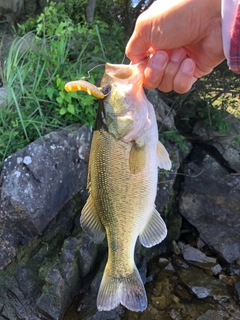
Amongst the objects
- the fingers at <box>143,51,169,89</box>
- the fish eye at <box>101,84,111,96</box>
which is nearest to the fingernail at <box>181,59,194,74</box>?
the fingers at <box>143,51,169,89</box>

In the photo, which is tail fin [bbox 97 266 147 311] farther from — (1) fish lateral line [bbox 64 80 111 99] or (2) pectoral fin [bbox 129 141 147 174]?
(1) fish lateral line [bbox 64 80 111 99]

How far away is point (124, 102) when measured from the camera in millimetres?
2053

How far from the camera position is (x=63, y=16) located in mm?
4707

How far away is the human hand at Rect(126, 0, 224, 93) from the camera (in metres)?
1.97

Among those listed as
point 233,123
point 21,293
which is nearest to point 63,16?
point 233,123

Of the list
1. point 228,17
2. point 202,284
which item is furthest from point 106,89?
point 202,284

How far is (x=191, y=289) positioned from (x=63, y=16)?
3866 millimetres

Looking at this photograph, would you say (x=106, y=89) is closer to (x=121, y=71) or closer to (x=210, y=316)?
(x=121, y=71)

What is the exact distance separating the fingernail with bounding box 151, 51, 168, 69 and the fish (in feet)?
0.27

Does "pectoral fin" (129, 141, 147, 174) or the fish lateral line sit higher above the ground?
the fish lateral line

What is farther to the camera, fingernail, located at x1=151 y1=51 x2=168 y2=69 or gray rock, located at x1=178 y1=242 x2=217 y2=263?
gray rock, located at x1=178 y1=242 x2=217 y2=263

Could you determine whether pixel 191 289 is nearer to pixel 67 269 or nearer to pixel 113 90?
pixel 67 269

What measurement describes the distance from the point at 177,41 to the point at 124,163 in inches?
30.3

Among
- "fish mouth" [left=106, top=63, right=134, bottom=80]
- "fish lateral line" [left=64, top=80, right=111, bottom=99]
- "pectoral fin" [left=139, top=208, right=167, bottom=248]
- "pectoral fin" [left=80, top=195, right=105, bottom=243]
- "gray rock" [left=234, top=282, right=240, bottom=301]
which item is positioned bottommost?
"gray rock" [left=234, top=282, right=240, bottom=301]
